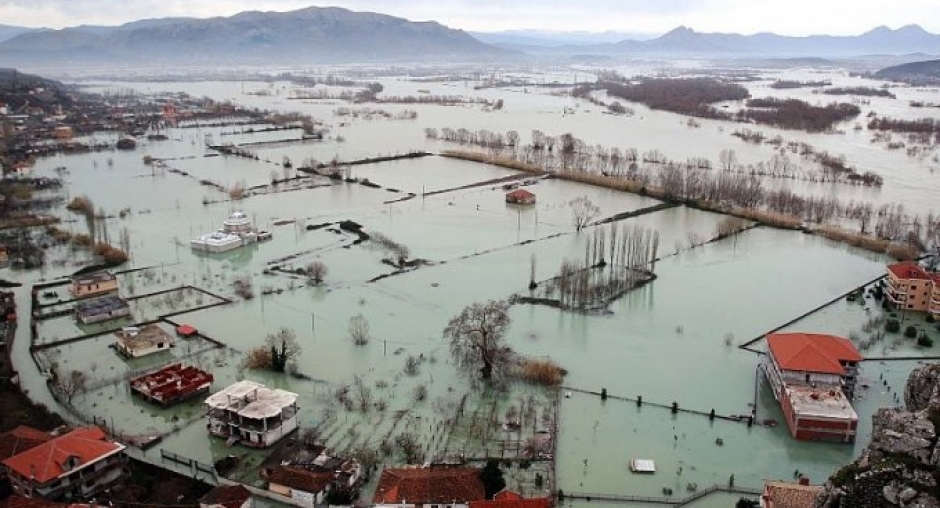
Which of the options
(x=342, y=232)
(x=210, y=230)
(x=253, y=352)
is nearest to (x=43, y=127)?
(x=210, y=230)

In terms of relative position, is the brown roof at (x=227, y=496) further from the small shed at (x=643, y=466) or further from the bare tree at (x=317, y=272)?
the bare tree at (x=317, y=272)

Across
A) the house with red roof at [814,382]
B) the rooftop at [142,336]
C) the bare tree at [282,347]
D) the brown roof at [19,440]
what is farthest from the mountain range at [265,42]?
the house with red roof at [814,382]

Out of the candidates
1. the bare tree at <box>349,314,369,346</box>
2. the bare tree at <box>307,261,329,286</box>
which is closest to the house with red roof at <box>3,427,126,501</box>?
the bare tree at <box>349,314,369,346</box>

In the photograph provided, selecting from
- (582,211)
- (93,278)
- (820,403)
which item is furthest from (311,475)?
(582,211)

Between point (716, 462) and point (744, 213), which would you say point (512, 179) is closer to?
point (744, 213)

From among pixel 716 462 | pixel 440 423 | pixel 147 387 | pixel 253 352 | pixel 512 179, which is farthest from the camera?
pixel 512 179

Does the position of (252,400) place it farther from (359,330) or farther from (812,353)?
(812,353)

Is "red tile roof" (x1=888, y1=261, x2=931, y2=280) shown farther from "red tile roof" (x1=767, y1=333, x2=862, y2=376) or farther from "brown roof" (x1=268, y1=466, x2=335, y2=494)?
"brown roof" (x1=268, y1=466, x2=335, y2=494)
